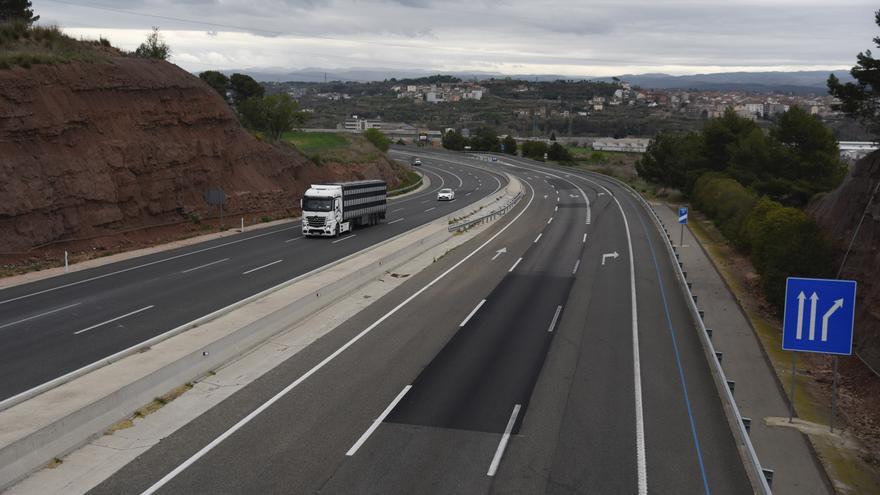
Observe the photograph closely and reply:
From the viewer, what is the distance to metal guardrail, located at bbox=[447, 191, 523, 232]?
46.0 meters

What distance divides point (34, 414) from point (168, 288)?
1437 centimetres

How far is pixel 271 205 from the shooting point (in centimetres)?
5341

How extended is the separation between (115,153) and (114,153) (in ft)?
0.23

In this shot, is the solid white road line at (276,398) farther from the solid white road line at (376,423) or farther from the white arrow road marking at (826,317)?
the white arrow road marking at (826,317)

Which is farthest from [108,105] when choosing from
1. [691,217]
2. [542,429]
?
[691,217]

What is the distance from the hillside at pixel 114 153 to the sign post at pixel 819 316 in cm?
3206

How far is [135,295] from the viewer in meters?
26.9

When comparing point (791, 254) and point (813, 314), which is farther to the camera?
point (791, 254)

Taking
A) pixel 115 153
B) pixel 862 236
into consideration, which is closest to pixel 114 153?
pixel 115 153

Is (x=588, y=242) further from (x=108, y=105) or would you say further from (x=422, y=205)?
(x=108, y=105)

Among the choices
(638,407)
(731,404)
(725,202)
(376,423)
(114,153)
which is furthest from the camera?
(725,202)

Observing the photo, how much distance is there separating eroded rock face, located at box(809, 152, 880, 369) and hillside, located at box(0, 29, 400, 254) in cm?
3365

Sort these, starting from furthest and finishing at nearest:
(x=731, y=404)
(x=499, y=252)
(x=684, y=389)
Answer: (x=499, y=252) → (x=684, y=389) → (x=731, y=404)

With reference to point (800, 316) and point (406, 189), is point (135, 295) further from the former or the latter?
point (406, 189)
